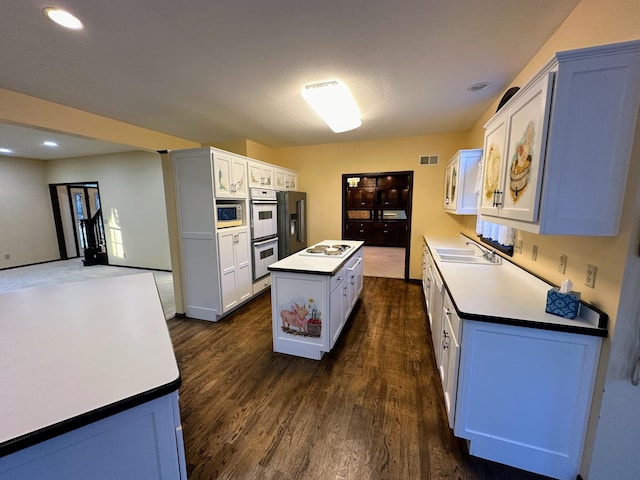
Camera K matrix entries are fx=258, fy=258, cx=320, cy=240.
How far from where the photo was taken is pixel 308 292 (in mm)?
2424

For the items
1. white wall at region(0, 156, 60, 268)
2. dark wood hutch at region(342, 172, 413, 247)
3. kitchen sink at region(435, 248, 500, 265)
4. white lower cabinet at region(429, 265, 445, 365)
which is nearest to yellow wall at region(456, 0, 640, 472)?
white lower cabinet at region(429, 265, 445, 365)

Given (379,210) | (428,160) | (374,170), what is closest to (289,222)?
(374,170)

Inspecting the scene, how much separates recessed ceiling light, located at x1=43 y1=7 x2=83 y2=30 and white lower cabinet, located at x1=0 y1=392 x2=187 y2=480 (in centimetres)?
217

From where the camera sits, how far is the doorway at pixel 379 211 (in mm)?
8906

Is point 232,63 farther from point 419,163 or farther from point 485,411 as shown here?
point 419,163

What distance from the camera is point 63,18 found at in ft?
5.08

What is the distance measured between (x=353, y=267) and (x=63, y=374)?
2787 millimetres

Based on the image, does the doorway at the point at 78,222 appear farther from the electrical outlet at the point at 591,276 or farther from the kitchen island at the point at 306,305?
the electrical outlet at the point at 591,276

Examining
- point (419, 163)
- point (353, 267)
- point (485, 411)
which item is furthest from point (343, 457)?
point (419, 163)

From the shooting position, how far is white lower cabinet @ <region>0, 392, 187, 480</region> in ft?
2.34

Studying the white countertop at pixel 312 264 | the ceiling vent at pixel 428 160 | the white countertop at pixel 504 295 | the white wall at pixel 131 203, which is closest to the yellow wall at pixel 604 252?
the white countertop at pixel 504 295

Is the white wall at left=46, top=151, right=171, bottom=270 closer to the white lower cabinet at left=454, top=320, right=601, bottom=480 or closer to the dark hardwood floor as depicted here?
the dark hardwood floor

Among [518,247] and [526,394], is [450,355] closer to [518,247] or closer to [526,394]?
[526,394]

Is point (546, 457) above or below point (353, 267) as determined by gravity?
below
